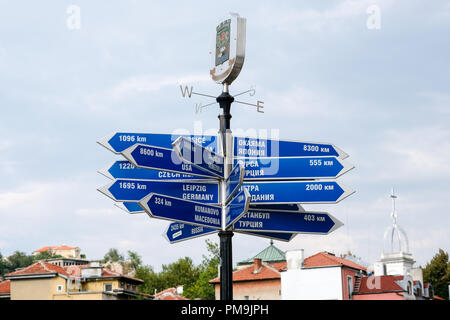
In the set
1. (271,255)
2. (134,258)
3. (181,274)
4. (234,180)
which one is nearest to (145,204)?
(234,180)

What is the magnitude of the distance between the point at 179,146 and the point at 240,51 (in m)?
1.86

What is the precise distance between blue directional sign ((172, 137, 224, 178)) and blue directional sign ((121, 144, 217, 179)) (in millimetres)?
105

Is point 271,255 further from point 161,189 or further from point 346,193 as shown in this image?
point 161,189

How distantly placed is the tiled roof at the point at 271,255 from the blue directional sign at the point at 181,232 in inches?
2793

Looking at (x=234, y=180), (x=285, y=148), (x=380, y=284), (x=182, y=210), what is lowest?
(x=380, y=284)

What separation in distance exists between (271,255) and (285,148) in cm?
7222

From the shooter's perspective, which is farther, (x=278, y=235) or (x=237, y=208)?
(x=278, y=235)

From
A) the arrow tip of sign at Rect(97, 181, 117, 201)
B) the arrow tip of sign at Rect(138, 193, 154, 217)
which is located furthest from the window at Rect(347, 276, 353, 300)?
the arrow tip of sign at Rect(138, 193, 154, 217)

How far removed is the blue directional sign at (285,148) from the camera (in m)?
8.37

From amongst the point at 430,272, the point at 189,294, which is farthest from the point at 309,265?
the point at 430,272

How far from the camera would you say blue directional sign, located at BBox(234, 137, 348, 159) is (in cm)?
837

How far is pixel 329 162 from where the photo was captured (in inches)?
329

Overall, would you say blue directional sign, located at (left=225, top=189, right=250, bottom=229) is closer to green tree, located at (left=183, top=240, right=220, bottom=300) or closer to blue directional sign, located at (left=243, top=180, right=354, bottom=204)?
blue directional sign, located at (left=243, top=180, right=354, bottom=204)

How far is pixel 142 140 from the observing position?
820 centimetres
